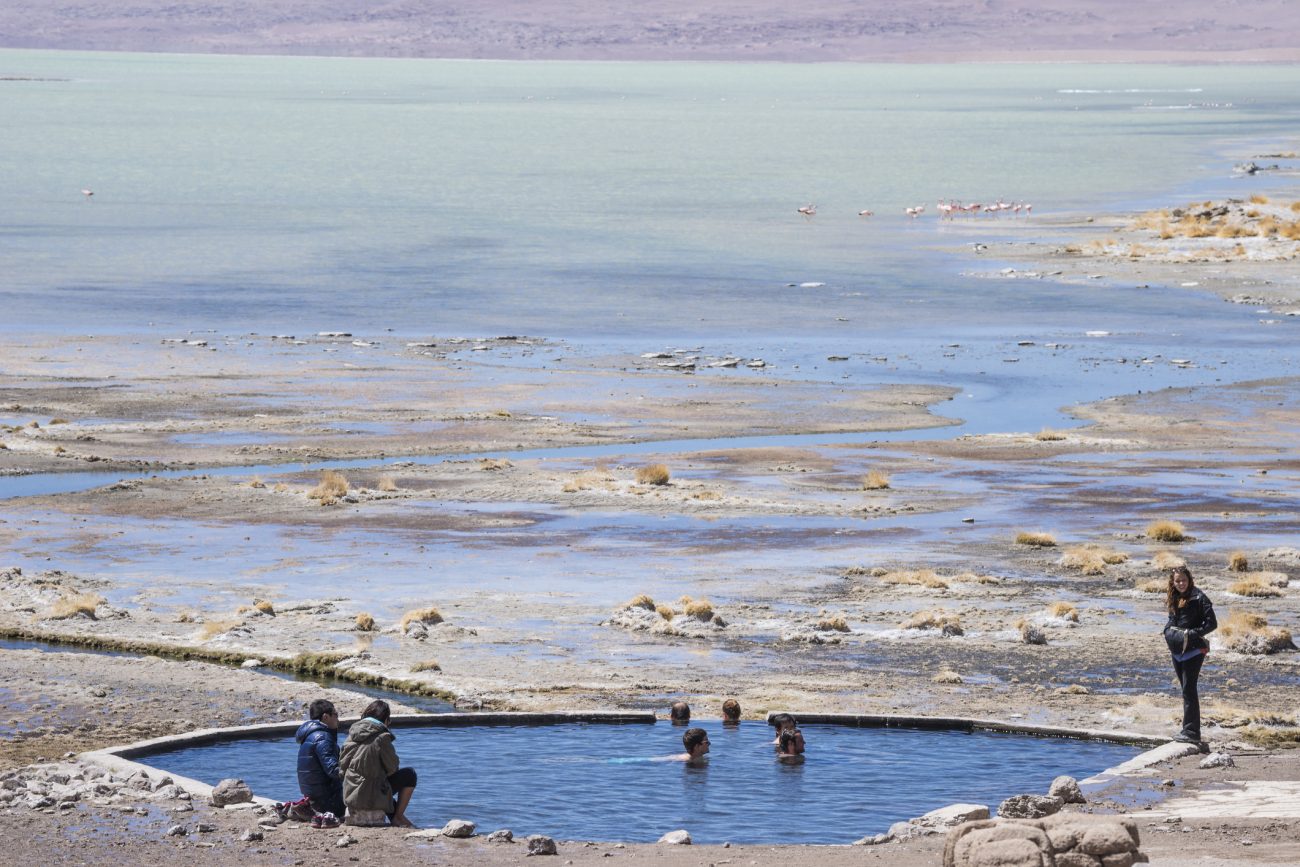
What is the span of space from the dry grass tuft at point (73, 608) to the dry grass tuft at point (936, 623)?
1015 cm

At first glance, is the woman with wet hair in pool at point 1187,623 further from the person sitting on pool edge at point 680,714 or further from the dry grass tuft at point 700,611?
the dry grass tuft at point 700,611

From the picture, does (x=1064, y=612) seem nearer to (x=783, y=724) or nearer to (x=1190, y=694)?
(x=1190, y=694)

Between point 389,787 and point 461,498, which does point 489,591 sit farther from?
point 389,787

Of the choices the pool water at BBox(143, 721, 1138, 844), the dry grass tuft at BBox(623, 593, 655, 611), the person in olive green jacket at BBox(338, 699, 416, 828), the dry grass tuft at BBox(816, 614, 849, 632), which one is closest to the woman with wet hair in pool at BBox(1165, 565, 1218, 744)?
the pool water at BBox(143, 721, 1138, 844)

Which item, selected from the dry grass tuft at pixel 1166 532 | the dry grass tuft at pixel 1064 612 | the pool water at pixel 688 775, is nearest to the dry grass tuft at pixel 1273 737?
the pool water at pixel 688 775

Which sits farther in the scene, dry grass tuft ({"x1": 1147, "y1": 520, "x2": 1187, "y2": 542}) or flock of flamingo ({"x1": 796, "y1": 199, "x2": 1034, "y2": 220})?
flock of flamingo ({"x1": 796, "y1": 199, "x2": 1034, "y2": 220})

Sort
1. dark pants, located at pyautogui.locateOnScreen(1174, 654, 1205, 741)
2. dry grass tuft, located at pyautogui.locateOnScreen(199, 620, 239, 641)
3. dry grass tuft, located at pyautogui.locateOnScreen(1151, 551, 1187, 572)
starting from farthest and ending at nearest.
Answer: dry grass tuft, located at pyautogui.locateOnScreen(1151, 551, 1187, 572) < dry grass tuft, located at pyautogui.locateOnScreen(199, 620, 239, 641) < dark pants, located at pyautogui.locateOnScreen(1174, 654, 1205, 741)

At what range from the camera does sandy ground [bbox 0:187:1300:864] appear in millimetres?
22906

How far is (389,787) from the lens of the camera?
17.5 m

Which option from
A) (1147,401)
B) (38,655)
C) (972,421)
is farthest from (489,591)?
(1147,401)

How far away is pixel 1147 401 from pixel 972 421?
189 inches

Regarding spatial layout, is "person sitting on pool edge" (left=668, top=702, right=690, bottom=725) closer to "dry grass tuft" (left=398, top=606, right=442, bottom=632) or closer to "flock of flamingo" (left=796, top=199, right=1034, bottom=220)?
"dry grass tuft" (left=398, top=606, right=442, bottom=632)

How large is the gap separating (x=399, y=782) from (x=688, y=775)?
364cm

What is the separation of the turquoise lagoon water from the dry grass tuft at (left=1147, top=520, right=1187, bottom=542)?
28778 mm
